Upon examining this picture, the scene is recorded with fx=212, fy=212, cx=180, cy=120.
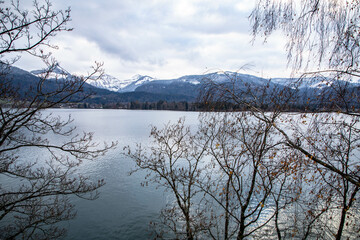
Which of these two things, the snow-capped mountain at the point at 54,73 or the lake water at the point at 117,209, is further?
the lake water at the point at 117,209

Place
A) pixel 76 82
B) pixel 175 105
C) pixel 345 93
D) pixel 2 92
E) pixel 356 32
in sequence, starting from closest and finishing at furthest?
pixel 356 32, pixel 345 93, pixel 2 92, pixel 76 82, pixel 175 105

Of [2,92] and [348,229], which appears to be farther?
[348,229]

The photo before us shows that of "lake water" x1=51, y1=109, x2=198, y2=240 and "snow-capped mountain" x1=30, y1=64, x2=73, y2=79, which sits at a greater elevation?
"snow-capped mountain" x1=30, y1=64, x2=73, y2=79

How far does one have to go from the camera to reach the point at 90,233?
42.3 feet

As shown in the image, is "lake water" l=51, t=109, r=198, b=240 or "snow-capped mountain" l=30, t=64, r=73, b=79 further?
"lake water" l=51, t=109, r=198, b=240

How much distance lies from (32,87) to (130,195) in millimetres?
12042

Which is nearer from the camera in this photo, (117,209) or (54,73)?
(54,73)

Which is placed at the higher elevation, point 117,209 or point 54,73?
point 54,73

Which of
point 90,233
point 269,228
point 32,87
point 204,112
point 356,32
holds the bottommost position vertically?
point 90,233

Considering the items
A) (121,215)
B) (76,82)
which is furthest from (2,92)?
(121,215)

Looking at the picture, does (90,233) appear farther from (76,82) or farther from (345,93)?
(345,93)

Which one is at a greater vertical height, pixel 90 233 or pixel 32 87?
pixel 32 87

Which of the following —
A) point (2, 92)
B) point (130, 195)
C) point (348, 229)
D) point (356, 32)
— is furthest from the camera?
point (130, 195)

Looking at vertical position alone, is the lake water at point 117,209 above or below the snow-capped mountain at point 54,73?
below
